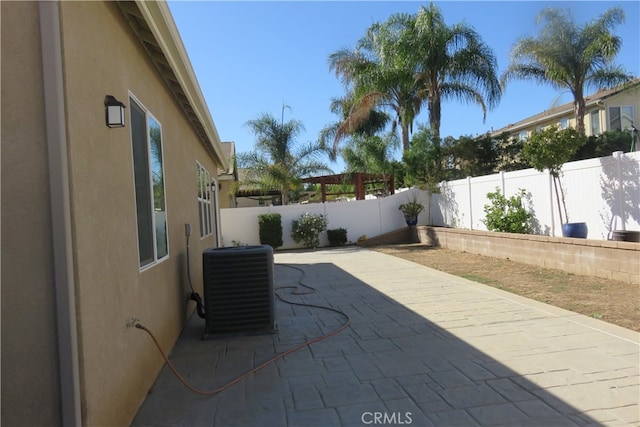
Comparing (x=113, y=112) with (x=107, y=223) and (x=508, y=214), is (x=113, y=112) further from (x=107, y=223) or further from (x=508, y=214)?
(x=508, y=214)

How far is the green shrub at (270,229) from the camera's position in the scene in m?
17.8

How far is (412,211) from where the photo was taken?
60.1 ft

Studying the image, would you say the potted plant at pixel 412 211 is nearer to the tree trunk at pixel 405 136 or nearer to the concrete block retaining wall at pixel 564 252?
the concrete block retaining wall at pixel 564 252

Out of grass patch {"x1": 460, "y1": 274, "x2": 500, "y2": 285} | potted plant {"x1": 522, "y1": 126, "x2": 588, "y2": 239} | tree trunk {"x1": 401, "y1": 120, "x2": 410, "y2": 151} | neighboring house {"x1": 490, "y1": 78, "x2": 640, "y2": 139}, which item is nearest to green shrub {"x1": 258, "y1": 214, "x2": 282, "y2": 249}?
tree trunk {"x1": 401, "y1": 120, "x2": 410, "y2": 151}

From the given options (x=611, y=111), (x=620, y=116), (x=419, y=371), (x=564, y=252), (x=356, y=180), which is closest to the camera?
(x=419, y=371)

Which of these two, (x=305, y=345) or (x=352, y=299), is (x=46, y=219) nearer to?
(x=305, y=345)

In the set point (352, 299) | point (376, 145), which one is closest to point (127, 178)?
point (352, 299)

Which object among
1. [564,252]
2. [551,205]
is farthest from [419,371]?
[551,205]

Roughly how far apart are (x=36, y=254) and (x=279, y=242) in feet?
51.3

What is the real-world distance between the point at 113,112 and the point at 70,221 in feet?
3.58

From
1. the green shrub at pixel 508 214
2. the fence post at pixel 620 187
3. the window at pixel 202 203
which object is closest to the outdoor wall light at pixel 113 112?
the window at pixel 202 203

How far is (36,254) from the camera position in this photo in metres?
2.38

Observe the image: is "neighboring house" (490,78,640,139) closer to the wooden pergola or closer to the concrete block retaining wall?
the wooden pergola

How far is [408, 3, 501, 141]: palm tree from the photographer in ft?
61.0
